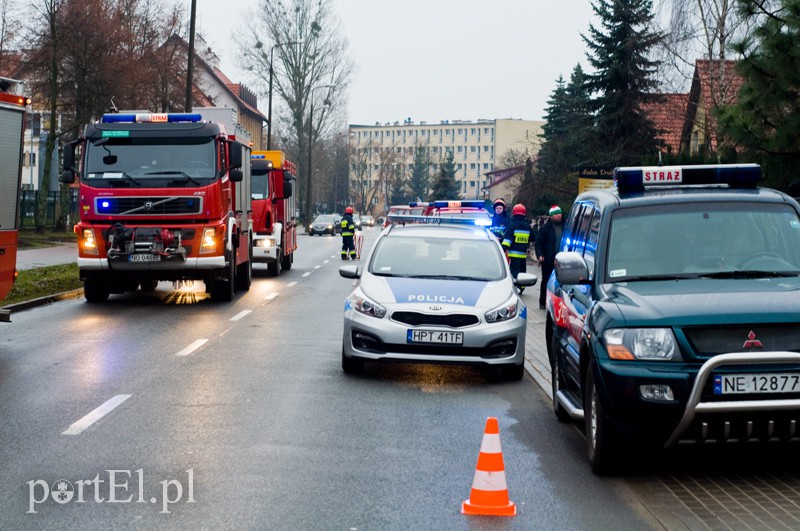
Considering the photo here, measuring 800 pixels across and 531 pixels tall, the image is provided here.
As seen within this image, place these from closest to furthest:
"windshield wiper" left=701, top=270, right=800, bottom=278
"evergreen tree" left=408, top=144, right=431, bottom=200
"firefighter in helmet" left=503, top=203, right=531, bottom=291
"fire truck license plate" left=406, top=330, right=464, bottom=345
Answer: "windshield wiper" left=701, top=270, right=800, bottom=278 → "fire truck license plate" left=406, top=330, right=464, bottom=345 → "firefighter in helmet" left=503, top=203, right=531, bottom=291 → "evergreen tree" left=408, top=144, right=431, bottom=200

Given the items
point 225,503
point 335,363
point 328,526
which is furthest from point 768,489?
point 335,363

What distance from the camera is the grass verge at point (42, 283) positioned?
65.7 feet

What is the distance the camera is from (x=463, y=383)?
11195 mm

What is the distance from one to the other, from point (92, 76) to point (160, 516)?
42.7m

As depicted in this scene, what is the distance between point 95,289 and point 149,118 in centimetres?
308

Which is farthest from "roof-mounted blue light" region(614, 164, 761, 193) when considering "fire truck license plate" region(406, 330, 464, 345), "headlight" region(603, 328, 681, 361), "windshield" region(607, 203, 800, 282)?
"fire truck license plate" region(406, 330, 464, 345)

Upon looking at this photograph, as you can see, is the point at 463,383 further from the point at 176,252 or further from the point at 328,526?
the point at 176,252

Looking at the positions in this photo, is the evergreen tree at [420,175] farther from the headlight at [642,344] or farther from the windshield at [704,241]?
the headlight at [642,344]

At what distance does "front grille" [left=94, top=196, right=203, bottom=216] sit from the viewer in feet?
61.7

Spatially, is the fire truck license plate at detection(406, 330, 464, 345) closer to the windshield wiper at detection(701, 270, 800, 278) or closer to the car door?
the car door

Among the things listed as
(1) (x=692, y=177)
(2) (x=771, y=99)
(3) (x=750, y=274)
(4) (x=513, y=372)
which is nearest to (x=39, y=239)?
(2) (x=771, y=99)

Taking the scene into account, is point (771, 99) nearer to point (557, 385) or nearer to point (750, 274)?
point (557, 385)

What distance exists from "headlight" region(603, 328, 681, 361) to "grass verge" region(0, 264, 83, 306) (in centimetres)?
1375

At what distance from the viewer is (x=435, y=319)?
1082 centimetres
